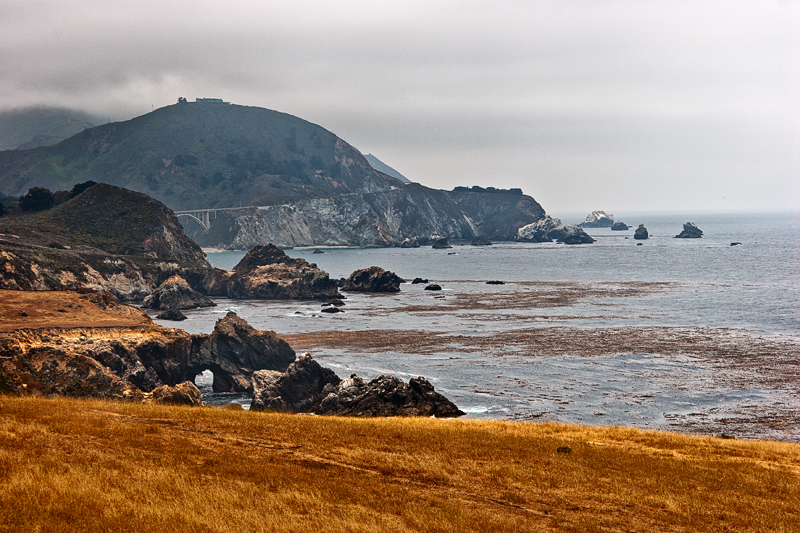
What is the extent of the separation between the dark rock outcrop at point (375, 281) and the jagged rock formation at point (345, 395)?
7882cm

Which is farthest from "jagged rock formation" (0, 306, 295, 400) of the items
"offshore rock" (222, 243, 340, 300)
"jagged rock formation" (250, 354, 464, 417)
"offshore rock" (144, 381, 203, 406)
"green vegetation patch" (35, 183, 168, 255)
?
"green vegetation patch" (35, 183, 168, 255)

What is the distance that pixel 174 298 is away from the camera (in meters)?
108

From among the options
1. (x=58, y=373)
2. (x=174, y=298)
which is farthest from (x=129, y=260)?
(x=58, y=373)

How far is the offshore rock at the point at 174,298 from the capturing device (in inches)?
4187

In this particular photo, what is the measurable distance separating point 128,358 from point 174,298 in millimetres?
64660

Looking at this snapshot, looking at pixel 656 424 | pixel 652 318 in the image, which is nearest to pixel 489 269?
pixel 652 318

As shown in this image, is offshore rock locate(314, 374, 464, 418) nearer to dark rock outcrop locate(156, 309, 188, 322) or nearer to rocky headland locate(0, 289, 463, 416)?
rocky headland locate(0, 289, 463, 416)

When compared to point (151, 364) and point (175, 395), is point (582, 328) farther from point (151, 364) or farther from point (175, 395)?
point (175, 395)

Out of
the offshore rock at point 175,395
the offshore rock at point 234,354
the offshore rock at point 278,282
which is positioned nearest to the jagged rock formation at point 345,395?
the offshore rock at point 175,395

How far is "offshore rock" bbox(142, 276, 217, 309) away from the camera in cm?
10634

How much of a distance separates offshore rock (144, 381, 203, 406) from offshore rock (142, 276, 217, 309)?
68430 mm

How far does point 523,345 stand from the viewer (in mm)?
70500

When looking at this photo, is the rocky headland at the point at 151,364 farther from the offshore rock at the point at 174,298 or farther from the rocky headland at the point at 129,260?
the offshore rock at the point at 174,298

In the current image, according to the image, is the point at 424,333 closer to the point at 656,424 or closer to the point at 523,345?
the point at 523,345
